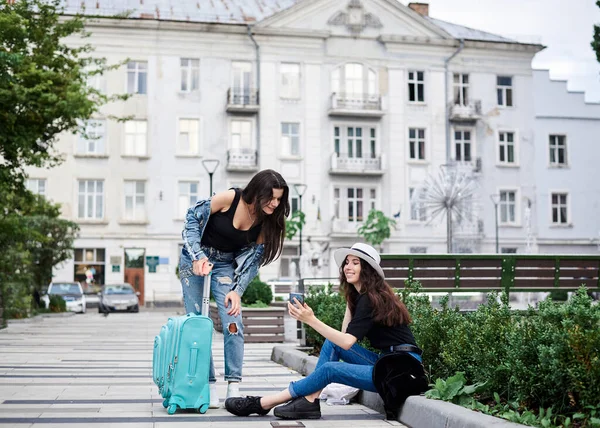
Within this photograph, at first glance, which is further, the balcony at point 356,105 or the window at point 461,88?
the window at point 461,88

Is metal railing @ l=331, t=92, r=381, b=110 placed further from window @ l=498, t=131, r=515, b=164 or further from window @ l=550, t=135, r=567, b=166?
window @ l=550, t=135, r=567, b=166

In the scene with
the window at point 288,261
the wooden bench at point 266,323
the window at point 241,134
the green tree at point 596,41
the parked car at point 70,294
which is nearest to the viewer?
the wooden bench at point 266,323

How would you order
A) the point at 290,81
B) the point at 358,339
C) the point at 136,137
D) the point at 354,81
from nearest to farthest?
1. the point at 358,339
2. the point at 136,137
3. the point at 290,81
4. the point at 354,81

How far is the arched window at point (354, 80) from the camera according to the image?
46656 mm

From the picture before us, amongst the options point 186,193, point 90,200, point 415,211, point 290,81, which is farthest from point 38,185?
point 415,211

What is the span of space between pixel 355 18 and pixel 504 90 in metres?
9.55

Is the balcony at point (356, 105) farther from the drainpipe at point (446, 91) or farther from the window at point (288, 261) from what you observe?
the window at point (288, 261)

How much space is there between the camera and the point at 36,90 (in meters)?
18.7

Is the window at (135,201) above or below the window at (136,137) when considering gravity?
below

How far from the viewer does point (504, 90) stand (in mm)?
49594

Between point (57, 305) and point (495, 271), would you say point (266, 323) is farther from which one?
point (57, 305)

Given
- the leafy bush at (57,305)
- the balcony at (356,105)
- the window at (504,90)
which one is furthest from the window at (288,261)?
the window at (504,90)

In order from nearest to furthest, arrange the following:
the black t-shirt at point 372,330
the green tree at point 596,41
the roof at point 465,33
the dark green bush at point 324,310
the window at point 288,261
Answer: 1. the black t-shirt at point 372,330
2. the dark green bush at point 324,310
3. the green tree at point 596,41
4. the window at point 288,261
5. the roof at point 465,33

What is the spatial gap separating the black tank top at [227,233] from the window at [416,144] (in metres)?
41.1
